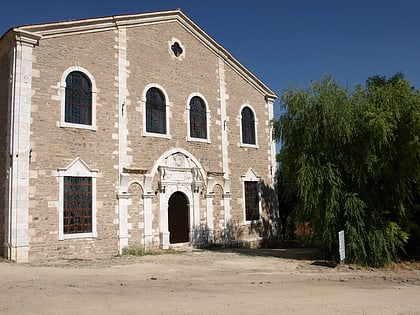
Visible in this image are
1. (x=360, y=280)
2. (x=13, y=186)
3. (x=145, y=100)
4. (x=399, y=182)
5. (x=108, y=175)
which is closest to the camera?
(x=360, y=280)

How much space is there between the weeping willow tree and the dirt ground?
990 mm

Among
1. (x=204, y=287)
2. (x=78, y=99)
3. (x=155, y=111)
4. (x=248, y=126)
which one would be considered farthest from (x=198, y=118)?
(x=204, y=287)

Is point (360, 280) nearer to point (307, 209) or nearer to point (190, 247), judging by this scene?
point (307, 209)

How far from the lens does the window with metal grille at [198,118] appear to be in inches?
710

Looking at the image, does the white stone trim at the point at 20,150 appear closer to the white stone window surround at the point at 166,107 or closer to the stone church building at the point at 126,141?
the stone church building at the point at 126,141

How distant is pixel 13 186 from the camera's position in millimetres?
12719

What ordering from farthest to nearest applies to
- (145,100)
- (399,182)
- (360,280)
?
(145,100), (399,182), (360,280)

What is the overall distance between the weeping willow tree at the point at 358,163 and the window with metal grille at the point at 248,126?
18.2ft

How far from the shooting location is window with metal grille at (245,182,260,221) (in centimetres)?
1969

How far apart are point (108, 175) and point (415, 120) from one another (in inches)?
393

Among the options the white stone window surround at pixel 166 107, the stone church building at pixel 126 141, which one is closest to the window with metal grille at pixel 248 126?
the stone church building at pixel 126 141

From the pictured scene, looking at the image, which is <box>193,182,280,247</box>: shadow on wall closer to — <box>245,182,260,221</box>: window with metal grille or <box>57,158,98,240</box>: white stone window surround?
<box>245,182,260,221</box>: window with metal grille

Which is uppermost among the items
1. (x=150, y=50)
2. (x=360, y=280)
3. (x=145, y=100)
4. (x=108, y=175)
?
(x=150, y=50)

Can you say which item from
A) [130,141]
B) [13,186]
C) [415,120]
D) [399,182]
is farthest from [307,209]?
[13,186]
